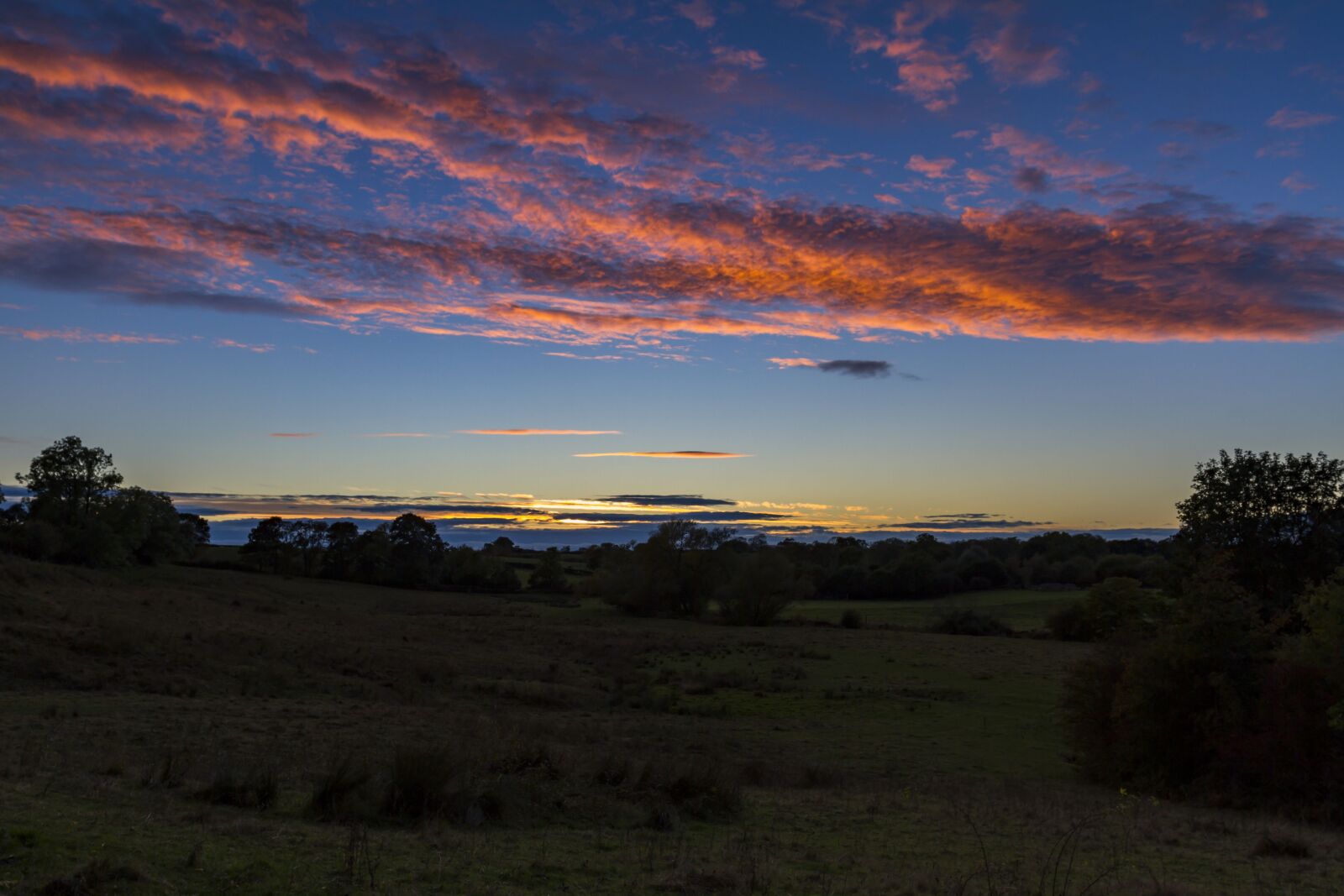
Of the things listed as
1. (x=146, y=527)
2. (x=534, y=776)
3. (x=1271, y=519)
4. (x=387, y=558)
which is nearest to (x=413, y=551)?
(x=387, y=558)

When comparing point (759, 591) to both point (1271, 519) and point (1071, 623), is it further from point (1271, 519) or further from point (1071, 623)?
point (1271, 519)

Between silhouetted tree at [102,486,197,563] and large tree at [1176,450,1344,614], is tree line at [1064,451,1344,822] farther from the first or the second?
silhouetted tree at [102,486,197,563]

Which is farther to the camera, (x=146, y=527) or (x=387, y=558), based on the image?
(x=387, y=558)

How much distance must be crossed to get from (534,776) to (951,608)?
7689cm

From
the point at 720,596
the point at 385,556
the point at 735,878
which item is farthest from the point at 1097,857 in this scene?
the point at 385,556

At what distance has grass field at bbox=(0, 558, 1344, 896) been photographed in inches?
359

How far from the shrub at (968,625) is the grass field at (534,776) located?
29.2 m

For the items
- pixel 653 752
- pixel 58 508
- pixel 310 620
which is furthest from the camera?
pixel 58 508

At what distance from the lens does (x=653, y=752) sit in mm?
22562

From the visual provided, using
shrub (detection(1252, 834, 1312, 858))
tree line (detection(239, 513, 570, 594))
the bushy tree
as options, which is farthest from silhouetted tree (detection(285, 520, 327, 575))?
shrub (detection(1252, 834, 1312, 858))

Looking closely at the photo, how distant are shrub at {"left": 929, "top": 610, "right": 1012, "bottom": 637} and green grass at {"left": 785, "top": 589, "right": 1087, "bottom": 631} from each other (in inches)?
59.1

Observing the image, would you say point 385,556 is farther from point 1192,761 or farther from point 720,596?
point 1192,761

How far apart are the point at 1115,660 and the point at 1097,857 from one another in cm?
1661

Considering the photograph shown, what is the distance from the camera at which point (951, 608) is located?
84750mm
